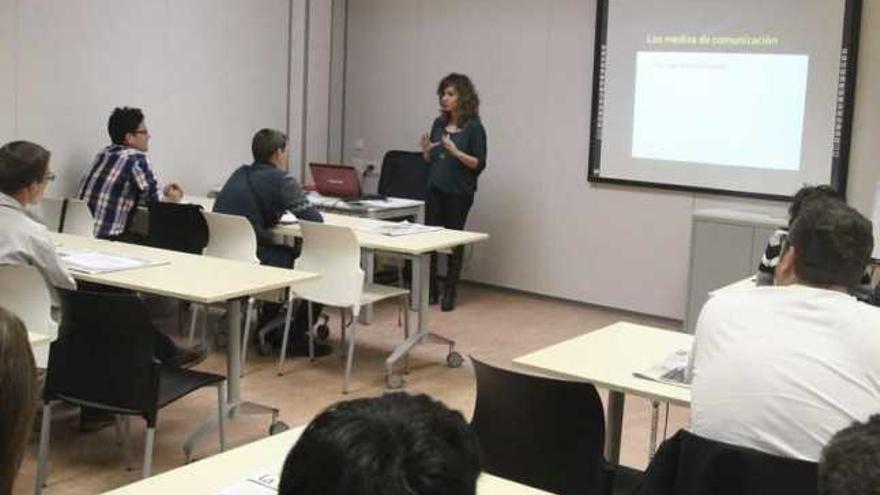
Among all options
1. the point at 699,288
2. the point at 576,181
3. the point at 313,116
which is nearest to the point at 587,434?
the point at 699,288

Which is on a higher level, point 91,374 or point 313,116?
point 313,116

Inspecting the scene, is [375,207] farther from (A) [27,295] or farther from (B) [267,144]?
(A) [27,295]

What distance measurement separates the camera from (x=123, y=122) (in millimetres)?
6383

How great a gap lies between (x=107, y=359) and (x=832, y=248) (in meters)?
2.46

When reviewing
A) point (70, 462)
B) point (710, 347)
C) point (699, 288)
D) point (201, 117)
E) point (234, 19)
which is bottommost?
point (70, 462)

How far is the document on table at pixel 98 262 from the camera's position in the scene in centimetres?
438

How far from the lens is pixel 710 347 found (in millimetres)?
2510

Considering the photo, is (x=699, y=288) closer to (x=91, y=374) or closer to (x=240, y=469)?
(x=91, y=374)

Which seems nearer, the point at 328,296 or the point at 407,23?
the point at 328,296

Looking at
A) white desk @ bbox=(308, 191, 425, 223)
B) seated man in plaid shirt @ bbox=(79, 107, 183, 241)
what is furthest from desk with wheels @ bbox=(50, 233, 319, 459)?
white desk @ bbox=(308, 191, 425, 223)

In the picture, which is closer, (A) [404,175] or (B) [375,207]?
(B) [375,207]

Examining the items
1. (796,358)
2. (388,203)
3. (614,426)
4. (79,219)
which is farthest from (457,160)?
(796,358)

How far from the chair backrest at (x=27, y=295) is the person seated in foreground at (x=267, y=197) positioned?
Result: 205 cm

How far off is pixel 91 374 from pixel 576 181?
4.71 metres
